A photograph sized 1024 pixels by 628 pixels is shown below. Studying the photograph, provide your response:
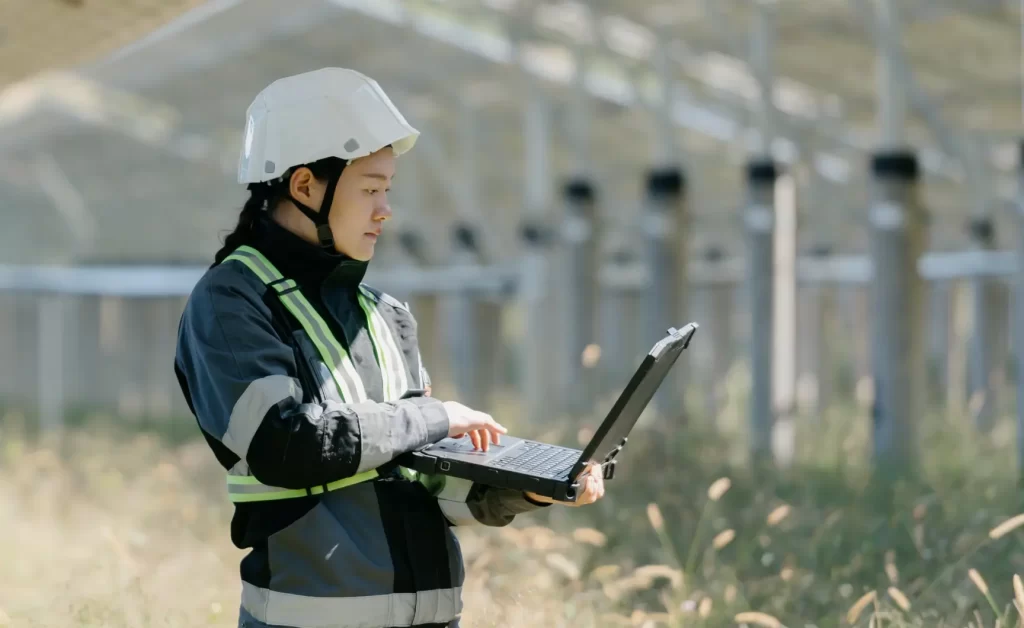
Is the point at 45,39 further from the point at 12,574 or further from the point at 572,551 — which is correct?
the point at 572,551

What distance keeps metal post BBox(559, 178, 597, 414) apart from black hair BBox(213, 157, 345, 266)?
1076 cm

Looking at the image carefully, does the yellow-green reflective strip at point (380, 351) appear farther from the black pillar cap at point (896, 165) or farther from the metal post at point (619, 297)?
the metal post at point (619, 297)

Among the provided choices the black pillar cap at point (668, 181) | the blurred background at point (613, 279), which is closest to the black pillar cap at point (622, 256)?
the blurred background at point (613, 279)

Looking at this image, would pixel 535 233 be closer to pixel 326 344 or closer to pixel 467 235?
pixel 467 235

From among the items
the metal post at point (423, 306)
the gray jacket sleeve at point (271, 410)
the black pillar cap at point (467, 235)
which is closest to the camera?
the gray jacket sleeve at point (271, 410)

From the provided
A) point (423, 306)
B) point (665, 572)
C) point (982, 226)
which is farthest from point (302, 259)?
point (423, 306)

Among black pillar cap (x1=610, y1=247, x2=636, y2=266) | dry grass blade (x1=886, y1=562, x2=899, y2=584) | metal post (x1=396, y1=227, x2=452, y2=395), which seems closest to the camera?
dry grass blade (x1=886, y1=562, x2=899, y2=584)

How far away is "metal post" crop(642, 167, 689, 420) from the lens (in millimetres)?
11883

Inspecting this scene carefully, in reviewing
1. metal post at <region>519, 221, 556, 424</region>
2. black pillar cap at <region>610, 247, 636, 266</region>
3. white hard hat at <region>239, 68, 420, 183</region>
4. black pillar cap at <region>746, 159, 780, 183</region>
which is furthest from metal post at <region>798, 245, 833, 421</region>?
white hard hat at <region>239, 68, 420, 183</region>

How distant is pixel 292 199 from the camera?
2.49 m

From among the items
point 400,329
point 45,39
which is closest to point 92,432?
point 45,39

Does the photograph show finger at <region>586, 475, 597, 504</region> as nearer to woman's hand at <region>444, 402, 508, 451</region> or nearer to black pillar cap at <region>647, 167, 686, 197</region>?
woman's hand at <region>444, 402, 508, 451</region>

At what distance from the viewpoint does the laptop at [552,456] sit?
232 cm

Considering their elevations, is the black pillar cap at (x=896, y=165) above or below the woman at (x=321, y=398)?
above
